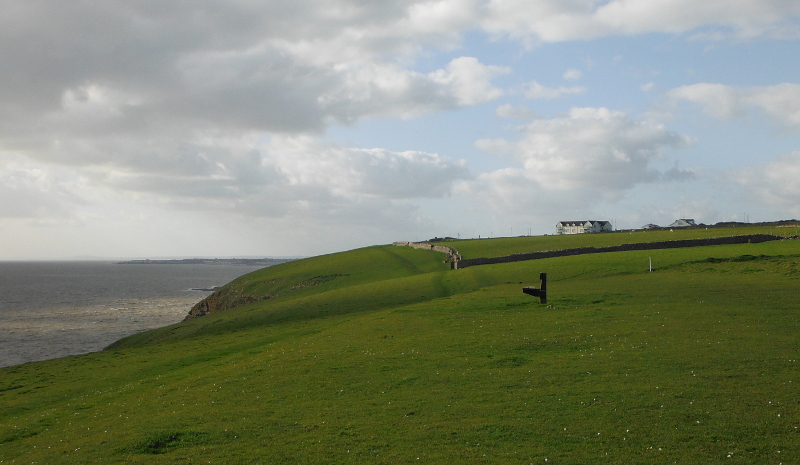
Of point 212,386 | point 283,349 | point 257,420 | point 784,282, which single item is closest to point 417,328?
point 283,349

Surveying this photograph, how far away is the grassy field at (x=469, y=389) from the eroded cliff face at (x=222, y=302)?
4309 cm

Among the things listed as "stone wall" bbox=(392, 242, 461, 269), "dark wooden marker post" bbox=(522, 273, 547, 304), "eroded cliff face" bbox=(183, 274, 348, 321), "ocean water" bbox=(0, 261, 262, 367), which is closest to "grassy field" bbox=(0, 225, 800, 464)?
"dark wooden marker post" bbox=(522, 273, 547, 304)

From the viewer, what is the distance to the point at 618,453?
12.7m

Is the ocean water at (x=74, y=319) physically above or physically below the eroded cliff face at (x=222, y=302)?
below

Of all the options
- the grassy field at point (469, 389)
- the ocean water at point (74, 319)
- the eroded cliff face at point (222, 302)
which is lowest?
the ocean water at point (74, 319)

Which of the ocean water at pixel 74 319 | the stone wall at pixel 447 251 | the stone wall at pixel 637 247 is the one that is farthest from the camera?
the stone wall at pixel 447 251

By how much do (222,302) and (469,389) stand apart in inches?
3018

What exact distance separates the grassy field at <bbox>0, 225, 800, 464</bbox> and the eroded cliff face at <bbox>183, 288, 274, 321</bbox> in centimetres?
4309

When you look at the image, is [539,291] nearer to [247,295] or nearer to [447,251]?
[447,251]

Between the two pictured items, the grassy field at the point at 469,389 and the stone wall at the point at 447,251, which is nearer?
the grassy field at the point at 469,389

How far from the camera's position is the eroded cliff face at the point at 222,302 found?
85.0 m

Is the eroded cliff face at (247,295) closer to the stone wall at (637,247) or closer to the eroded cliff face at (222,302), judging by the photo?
the eroded cliff face at (222,302)

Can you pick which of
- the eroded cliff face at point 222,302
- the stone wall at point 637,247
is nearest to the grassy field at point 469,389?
the stone wall at point 637,247

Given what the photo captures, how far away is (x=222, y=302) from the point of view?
8856 cm
